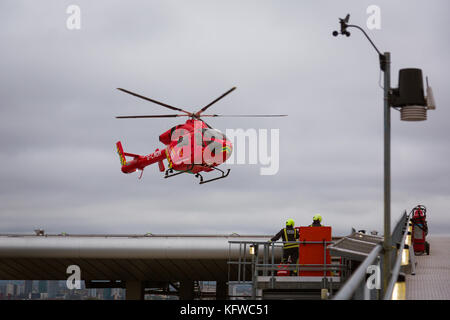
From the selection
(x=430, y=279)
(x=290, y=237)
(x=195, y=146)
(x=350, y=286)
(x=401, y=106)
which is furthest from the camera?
(x=195, y=146)

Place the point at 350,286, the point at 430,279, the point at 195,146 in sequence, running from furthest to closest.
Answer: the point at 195,146 → the point at 430,279 → the point at 350,286

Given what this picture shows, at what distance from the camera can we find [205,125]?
27016 millimetres

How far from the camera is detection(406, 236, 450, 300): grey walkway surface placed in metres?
9.42

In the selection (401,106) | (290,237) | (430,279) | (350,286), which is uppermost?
(401,106)

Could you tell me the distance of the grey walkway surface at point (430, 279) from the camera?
9.42m

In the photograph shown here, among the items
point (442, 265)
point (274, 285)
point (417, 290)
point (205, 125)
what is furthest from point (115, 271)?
point (417, 290)

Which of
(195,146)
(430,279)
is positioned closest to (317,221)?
(430,279)

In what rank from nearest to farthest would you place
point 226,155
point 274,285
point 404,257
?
point 404,257 < point 274,285 < point 226,155

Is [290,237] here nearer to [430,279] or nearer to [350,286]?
[430,279]

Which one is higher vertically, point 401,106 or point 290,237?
point 401,106

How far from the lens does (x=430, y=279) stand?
11.0 meters

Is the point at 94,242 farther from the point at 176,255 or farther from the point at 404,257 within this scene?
the point at 404,257

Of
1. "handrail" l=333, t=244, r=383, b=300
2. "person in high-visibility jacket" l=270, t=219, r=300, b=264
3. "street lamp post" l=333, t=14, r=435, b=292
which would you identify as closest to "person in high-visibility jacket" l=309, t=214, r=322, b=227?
"person in high-visibility jacket" l=270, t=219, r=300, b=264

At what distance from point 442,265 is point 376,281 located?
21.0 feet
